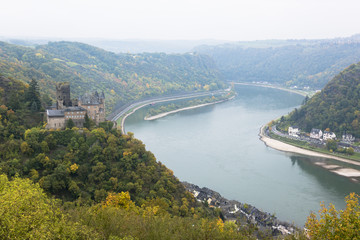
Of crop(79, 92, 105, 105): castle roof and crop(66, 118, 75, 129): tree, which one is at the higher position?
crop(79, 92, 105, 105): castle roof

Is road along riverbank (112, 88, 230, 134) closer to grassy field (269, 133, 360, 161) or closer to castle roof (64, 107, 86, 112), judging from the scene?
grassy field (269, 133, 360, 161)

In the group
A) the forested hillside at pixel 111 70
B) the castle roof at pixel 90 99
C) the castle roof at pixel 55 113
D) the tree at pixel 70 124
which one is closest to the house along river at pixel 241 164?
the castle roof at pixel 90 99

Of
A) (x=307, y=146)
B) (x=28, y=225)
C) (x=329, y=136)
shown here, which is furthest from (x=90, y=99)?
(x=329, y=136)

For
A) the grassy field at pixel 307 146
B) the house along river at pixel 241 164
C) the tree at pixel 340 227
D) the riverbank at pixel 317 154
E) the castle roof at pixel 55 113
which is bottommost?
the house along river at pixel 241 164

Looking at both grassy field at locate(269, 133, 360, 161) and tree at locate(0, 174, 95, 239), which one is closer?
tree at locate(0, 174, 95, 239)

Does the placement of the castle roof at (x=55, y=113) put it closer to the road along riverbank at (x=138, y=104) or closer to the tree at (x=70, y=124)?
the tree at (x=70, y=124)

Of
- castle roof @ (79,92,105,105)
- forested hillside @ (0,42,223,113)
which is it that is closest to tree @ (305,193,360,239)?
castle roof @ (79,92,105,105)

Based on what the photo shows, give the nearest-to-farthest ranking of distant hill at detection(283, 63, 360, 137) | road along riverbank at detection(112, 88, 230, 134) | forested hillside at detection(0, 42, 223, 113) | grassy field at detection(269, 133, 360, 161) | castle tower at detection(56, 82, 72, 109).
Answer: castle tower at detection(56, 82, 72, 109)
grassy field at detection(269, 133, 360, 161)
distant hill at detection(283, 63, 360, 137)
road along riverbank at detection(112, 88, 230, 134)
forested hillside at detection(0, 42, 223, 113)

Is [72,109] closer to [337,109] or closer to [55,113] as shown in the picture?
[55,113]
